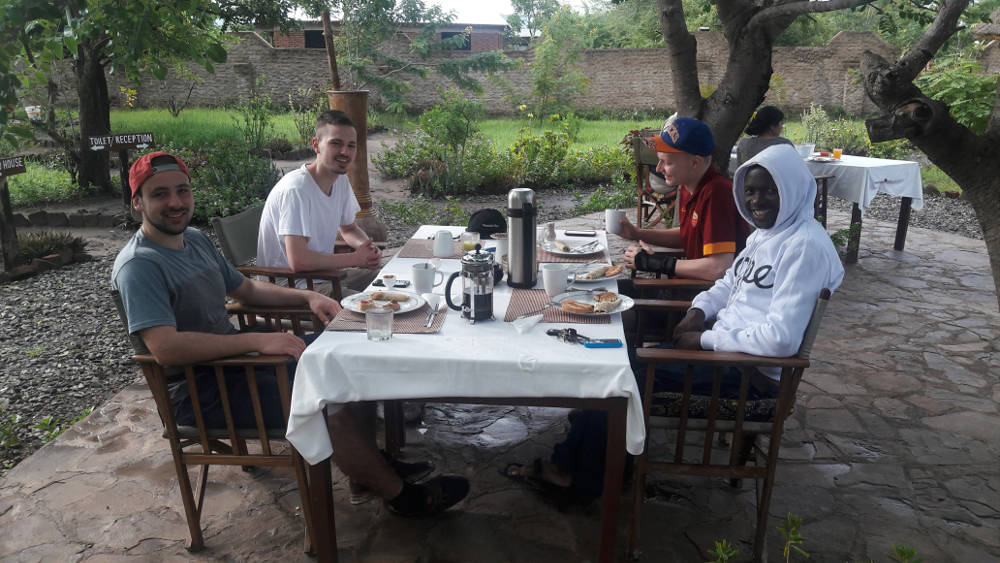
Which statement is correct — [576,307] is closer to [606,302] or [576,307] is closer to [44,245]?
[606,302]

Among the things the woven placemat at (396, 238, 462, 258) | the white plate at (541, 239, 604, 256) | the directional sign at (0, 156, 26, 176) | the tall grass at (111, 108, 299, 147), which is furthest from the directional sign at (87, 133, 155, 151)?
the white plate at (541, 239, 604, 256)

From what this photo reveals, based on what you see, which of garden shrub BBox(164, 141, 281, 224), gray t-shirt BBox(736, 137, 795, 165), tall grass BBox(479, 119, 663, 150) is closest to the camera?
gray t-shirt BBox(736, 137, 795, 165)

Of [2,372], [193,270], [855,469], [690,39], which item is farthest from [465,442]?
→ [690,39]

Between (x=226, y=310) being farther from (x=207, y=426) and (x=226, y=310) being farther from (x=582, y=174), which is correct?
(x=582, y=174)

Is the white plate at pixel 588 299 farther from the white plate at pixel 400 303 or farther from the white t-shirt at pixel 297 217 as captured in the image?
the white t-shirt at pixel 297 217

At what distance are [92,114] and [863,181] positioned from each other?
960cm

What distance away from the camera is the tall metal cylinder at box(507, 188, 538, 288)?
2453 mm

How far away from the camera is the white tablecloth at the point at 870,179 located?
579cm

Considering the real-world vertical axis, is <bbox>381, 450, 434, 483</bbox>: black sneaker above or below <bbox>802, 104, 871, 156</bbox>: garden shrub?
below

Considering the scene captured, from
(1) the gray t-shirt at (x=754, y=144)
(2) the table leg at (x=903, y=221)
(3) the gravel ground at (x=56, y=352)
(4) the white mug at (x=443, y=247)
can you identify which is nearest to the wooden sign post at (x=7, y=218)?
(3) the gravel ground at (x=56, y=352)

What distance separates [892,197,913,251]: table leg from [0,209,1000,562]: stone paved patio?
276cm

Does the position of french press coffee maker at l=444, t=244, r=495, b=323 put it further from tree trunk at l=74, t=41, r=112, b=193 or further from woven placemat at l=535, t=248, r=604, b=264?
tree trunk at l=74, t=41, r=112, b=193

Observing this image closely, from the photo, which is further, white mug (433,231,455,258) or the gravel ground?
the gravel ground

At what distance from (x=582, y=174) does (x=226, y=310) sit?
7.84 m
